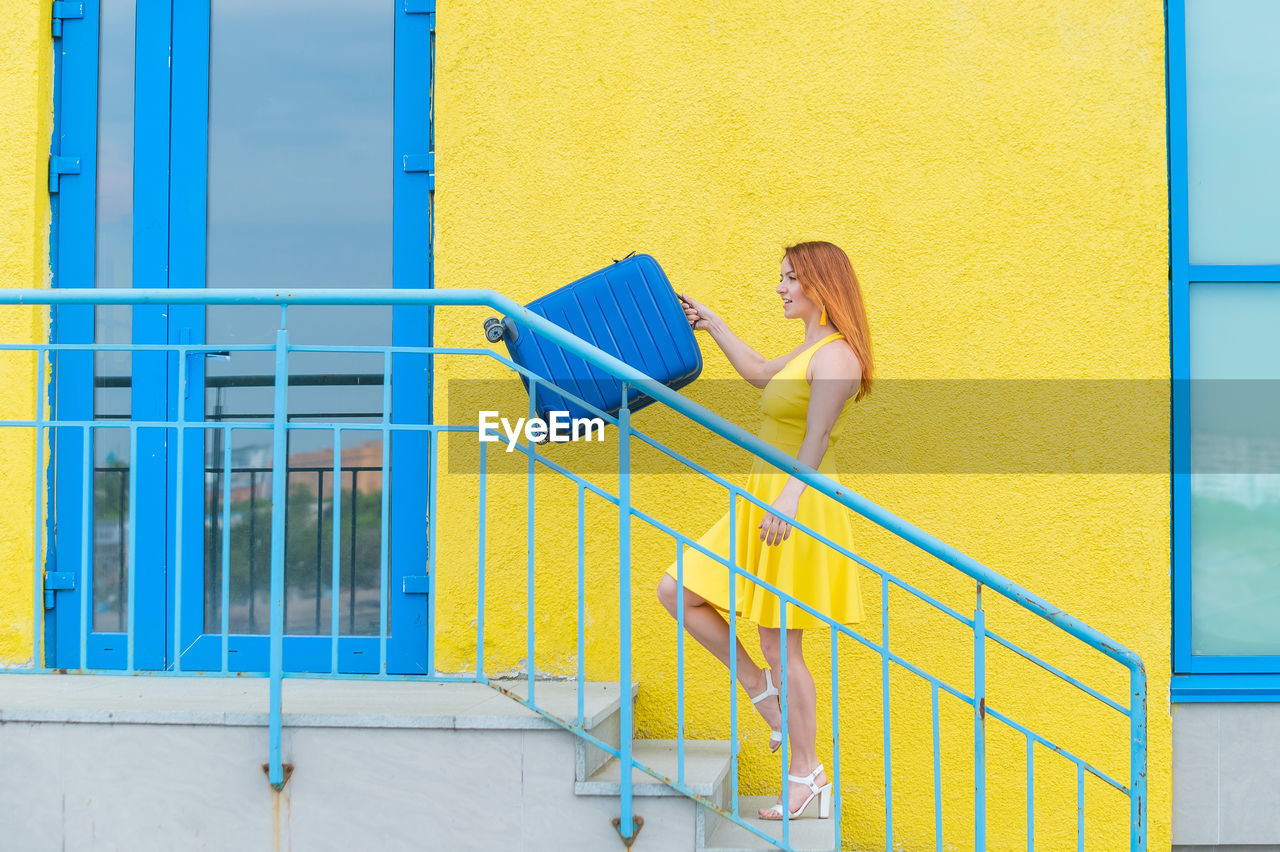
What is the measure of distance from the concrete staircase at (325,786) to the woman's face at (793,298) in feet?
4.20

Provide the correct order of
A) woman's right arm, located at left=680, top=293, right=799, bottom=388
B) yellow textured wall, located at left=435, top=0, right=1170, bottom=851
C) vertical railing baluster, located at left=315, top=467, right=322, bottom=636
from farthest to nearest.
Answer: vertical railing baluster, located at left=315, top=467, right=322, bottom=636 < yellow textured wall, located at left=435, top=0, right=1170, bottom=851 < woman's right arm, located at left=680, top=293, right=799, bottom=388

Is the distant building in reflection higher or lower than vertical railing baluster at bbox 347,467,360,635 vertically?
higher

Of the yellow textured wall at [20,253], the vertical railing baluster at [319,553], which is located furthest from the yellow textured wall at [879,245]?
the yellow textured wall at [20,253]

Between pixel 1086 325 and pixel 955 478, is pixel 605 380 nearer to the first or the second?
pixel 955 478

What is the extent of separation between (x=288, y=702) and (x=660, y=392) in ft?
4.37

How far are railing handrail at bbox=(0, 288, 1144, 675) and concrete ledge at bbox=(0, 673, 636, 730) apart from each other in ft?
2.80

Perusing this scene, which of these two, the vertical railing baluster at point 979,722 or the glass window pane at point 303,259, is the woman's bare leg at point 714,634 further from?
the glass window pane at point 303,259

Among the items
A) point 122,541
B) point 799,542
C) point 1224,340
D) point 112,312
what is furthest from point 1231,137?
point 122,541

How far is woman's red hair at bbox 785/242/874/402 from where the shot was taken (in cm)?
275

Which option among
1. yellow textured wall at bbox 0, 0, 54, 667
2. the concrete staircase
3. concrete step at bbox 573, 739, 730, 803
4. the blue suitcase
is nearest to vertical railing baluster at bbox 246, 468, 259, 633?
yellow textured wall at bbox 0, 0, 54, 667

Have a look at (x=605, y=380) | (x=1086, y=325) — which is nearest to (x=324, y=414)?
(x=605, y=380)

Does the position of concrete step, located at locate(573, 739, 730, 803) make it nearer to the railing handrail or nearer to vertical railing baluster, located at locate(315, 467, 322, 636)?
the railing handrail

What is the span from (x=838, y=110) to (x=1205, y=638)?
2.25 metres

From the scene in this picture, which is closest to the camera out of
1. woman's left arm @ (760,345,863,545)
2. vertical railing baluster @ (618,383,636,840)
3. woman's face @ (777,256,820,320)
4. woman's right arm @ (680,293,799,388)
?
vertical railing baluster @ (618,383,636,840)
